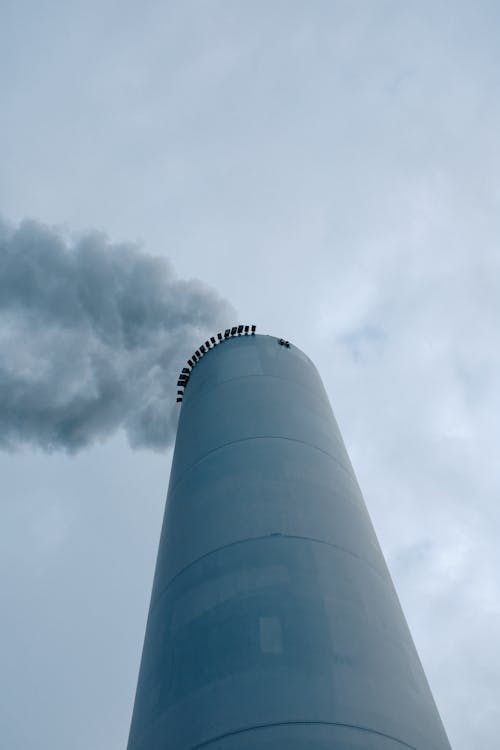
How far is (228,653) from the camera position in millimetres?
9086

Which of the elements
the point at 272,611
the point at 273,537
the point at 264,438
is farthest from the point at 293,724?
the point at 264,438

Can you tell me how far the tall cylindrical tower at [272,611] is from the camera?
8.19 m

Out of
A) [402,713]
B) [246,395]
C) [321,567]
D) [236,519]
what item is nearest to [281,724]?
[402,713]

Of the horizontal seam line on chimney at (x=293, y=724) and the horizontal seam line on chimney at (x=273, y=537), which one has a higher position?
the horizontal seam line on chimney at (x=273, y=537)

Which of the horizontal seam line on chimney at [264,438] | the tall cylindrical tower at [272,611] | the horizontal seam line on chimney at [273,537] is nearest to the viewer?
the tall cylindrical tower at [272,611]

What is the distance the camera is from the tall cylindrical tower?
8.19 m

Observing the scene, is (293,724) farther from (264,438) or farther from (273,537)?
(264,438)

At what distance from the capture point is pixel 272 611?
9.52 meters

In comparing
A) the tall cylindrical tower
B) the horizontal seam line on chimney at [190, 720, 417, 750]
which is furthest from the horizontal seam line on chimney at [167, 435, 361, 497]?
the horizontal seam line on chimney at [190, 720, 417, 750]

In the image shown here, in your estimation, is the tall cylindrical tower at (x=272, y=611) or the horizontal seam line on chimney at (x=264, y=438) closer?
the tall cylindrical tower at (x=272, y=611)

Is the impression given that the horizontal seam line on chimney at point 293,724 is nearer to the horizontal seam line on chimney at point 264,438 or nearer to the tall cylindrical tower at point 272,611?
the tall cylindrical tower at point 272,611

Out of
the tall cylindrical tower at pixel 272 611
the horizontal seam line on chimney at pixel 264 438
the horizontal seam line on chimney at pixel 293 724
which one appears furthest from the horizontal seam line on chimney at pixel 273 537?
the horizontal seam line on chimney at pixel 293 724

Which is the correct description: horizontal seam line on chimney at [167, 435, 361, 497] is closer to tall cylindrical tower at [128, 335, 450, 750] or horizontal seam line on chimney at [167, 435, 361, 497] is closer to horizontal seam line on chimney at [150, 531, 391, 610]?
tall cylindrical tower at [128, 335, 450, 750]

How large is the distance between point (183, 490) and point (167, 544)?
140cm
